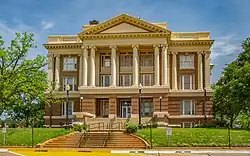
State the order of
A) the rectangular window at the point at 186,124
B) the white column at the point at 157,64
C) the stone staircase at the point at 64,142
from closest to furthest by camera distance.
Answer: the stone staircase at the point at 64,142
the white column at the point at 157,64
the rectangular window at the point at 186,124

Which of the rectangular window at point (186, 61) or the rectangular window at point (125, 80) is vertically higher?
the rectangular window at point (186, 61)

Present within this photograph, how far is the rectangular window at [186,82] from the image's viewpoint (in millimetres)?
61906

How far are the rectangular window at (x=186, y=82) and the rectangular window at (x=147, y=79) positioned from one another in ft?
15.5

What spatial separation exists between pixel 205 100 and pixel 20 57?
28.1m

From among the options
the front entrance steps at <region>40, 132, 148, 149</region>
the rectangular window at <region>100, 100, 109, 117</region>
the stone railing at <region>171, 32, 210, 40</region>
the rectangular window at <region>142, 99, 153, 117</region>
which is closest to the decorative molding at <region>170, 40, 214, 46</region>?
the stone railing at <region>171, 32, 210, 40</region>

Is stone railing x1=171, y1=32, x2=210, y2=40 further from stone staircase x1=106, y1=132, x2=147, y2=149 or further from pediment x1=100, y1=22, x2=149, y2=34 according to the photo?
stone staircase x1=106, y1=132, x2=147, y2=149

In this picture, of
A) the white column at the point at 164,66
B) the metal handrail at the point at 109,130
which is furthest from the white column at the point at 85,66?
the white column at the point at 164,66

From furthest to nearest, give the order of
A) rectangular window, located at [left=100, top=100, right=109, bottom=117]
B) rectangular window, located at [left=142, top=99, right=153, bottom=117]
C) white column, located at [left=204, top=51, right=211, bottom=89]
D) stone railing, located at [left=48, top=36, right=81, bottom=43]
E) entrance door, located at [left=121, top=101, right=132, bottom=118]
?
stone railing, located at [left=48, top=36, right=81, bottom=43] → white column, located at [left=204, top=51, right=211, bottom=89] → rectangular window, located at [left=100, top=100, right=109, bottom=117] → entrance door, located at [left=121, top=101, right=132, bottom=118] → rectangular window, located at [left=142, top=99, right=153, bottom=117]

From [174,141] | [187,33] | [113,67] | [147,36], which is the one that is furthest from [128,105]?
[174,141]

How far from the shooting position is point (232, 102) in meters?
54.0

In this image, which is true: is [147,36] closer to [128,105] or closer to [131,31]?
[131,31]

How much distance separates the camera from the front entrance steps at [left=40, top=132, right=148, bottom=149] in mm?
36844

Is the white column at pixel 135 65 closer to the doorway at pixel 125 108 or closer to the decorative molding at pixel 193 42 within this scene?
the doorway at pixel 125 108

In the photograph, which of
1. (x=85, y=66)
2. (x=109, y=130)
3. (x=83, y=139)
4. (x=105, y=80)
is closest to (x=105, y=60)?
(x=105, y=80)
